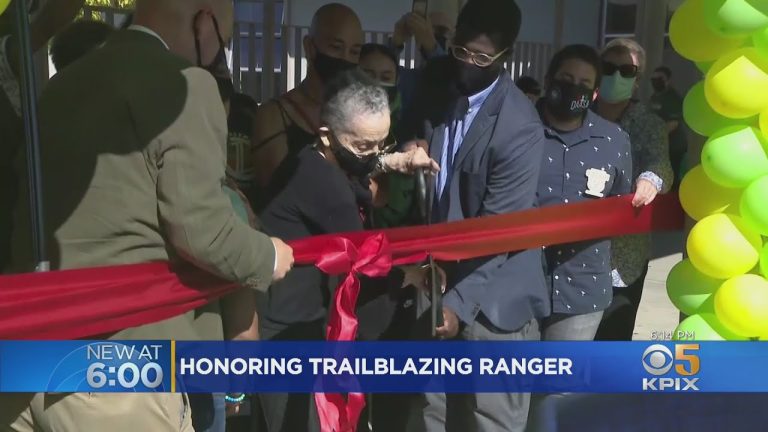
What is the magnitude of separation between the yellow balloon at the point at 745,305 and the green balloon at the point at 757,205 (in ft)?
0.55

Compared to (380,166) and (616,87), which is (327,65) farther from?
(616,87)

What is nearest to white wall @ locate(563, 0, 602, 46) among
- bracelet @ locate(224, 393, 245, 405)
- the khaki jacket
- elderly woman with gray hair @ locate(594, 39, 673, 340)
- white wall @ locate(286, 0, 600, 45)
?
white wall @ locate(286, 0, 600, 45)

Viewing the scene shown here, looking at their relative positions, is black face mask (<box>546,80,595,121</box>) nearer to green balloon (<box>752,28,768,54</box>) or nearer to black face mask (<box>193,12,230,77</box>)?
green balloon (<box>752,28,768,54</box>)

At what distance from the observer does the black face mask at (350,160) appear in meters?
2.66

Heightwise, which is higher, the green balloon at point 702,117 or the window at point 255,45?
the green balloon at point 702,117

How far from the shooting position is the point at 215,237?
6.52ft

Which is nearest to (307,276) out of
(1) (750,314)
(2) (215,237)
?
(2) (215,237)

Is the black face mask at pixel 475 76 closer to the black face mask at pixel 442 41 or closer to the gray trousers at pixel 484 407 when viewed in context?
the gray trousers at pixel 484 407

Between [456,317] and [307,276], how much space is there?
50cm

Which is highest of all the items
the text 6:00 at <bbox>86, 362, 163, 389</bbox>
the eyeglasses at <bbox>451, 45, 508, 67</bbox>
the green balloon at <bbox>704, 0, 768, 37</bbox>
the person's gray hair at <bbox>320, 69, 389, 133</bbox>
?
the green balloon at <bbox>704, 0, 768, 37</bbox>

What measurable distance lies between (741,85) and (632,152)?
990mm

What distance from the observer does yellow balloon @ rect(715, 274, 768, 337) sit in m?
2.67

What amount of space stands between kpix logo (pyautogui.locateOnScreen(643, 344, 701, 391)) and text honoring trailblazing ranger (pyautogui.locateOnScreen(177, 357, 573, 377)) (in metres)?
0.26

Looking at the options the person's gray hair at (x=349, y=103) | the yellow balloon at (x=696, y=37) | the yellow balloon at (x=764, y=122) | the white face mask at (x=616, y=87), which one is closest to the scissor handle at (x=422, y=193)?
the person's gray hair at (x=349, y=103)
